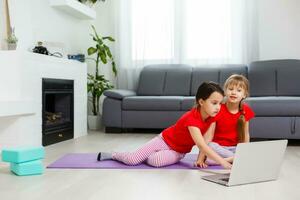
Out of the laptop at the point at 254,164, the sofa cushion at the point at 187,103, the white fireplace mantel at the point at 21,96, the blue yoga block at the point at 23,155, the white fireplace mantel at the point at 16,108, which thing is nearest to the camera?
the laptop at the point at 254,164

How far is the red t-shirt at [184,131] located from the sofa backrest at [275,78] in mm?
2086

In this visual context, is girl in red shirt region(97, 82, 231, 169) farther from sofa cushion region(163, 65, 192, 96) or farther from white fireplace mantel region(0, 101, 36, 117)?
sofa cushion region(163, 65, 192, 96)

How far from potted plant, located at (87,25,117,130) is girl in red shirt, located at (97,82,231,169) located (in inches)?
87.3

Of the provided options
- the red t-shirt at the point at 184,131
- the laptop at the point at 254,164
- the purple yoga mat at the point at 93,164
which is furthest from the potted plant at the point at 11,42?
the laptop at the point at 254,164

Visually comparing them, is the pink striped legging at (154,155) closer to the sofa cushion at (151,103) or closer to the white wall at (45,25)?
the sofa cushion at (151,103)

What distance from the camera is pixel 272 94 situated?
173 inches

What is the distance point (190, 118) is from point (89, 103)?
296 centimetres

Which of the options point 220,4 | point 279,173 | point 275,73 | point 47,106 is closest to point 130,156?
point 279,173

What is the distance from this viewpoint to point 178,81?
4.83 metres

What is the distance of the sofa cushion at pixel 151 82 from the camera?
16.0ft

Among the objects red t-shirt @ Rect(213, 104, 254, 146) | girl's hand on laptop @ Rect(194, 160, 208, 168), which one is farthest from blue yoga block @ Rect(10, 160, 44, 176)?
red t-shirt @ Rect(213, 104, 254, 146)

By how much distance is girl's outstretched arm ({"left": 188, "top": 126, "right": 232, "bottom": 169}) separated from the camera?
Result: 230 cm

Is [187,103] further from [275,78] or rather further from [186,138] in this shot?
[186,138]

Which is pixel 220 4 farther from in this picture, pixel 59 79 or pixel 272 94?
pixel 59 79
